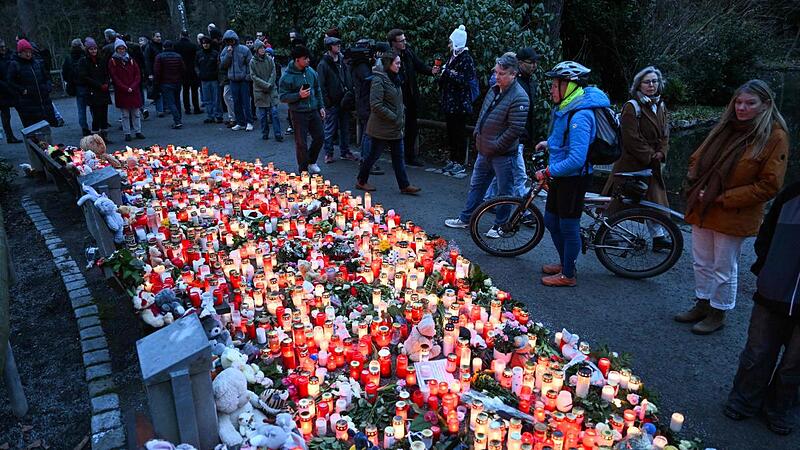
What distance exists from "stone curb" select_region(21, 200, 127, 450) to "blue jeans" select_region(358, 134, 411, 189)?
12.6 ft

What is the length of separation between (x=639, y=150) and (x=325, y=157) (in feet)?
19.2

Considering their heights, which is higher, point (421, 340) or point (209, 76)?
point (209, 76)

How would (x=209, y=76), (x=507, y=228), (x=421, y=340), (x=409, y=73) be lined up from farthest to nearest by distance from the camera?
1. (x=209, y=76)
2. (x=409, y=73)
3. (x=507, y=228)
4. (x=421, y=340)

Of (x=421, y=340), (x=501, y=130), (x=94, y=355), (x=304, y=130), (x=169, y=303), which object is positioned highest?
(x=501, y=130)

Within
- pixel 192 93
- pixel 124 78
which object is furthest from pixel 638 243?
pixel 192 93

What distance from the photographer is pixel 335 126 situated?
395 inches

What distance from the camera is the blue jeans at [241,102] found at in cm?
1238

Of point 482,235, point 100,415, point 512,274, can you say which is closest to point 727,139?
point 512,274

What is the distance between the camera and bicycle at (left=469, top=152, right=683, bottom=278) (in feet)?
18.3

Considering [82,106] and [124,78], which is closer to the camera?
[124,78]

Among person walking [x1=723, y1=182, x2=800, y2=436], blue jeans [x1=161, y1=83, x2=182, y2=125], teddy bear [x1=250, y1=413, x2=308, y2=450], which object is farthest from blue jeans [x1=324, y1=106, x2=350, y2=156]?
person walking [x1=723, y1=182, x2=800, y2=436]

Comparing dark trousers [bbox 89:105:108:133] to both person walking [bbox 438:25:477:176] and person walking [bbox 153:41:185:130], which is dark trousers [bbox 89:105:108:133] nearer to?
person walking [bbox 153:41:185:130]

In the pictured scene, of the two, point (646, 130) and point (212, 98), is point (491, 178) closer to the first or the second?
point (646, 130)

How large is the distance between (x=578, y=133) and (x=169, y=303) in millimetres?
3542
